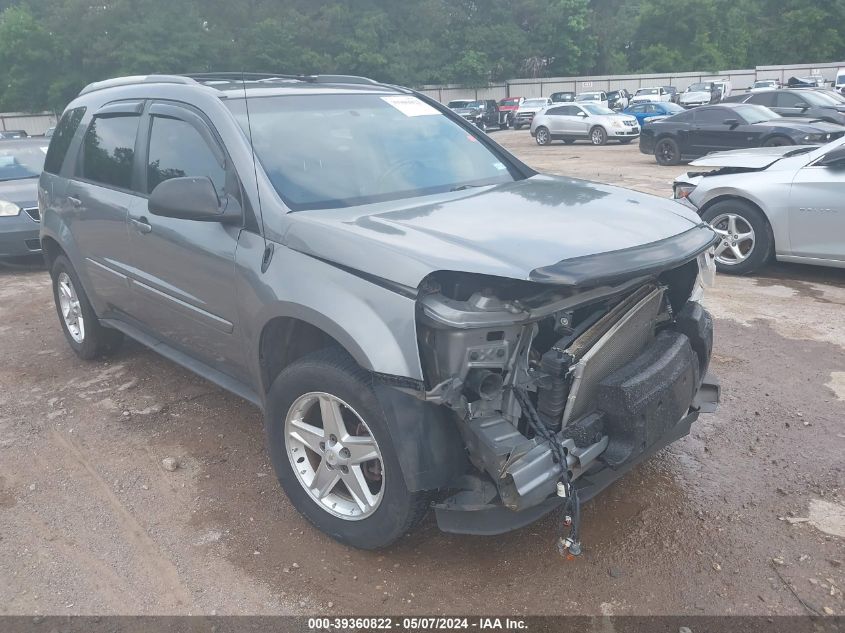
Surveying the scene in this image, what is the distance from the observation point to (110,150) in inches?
176

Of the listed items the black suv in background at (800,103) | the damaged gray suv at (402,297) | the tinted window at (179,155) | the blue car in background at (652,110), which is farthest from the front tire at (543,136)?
the tinted window at (179,155)

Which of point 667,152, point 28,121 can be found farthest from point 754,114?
point 28,121

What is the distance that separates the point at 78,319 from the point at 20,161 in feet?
19.2

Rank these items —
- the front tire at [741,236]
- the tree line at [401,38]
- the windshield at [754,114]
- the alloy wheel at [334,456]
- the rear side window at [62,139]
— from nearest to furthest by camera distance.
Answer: the alloy wheel at [334,456] < the rear side window at [62,139] < the front tire at [741,236] < the windshield at [754,114] < the tree line at [401,38]

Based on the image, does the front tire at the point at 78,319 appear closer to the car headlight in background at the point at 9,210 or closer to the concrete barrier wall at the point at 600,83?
the car headlight in background at the point at 9,210

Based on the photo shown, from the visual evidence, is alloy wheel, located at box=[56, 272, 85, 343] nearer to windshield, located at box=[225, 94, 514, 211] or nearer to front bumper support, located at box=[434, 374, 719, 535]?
windshield, located at box=[225, 94, 514, 211]

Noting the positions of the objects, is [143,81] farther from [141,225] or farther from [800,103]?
[800,103]

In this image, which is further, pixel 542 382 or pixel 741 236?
pixel 741 236

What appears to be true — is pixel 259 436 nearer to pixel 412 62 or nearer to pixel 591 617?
pixel 591 617

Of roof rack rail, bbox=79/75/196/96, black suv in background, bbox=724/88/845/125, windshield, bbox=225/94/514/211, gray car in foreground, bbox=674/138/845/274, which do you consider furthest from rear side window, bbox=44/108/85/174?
black suv in background, bbox=724/88/845/125

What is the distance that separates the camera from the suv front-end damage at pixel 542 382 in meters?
2.55

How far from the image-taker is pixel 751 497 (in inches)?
134

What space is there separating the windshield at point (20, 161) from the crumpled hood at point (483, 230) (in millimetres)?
8093

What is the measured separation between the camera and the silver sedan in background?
25.5 meters
